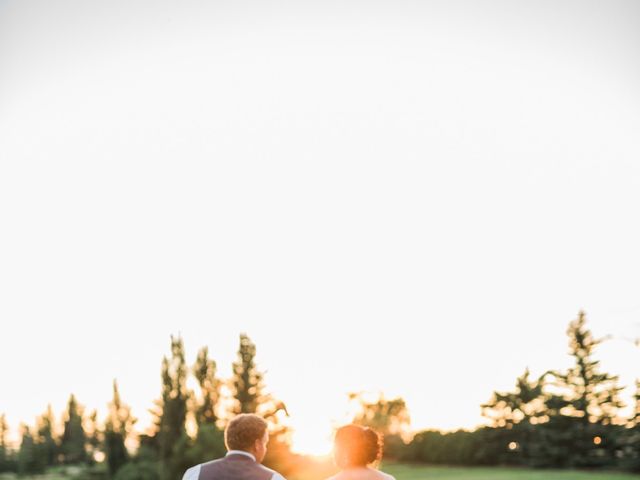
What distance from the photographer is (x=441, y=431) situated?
61344 millimetres

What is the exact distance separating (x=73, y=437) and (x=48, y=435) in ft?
19.0

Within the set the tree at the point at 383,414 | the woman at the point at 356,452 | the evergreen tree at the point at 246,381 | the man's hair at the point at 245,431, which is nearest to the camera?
the man's hair at the point at 245,431

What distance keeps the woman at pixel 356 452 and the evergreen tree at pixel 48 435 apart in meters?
130

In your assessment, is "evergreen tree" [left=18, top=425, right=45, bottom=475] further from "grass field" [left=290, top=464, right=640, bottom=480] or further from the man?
the man

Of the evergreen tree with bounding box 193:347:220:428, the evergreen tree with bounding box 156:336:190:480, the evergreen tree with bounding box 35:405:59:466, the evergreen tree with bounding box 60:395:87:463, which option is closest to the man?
the evergreen tree with bounding box 156:336:190:480

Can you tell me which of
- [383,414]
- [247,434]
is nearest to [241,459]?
[247,434]

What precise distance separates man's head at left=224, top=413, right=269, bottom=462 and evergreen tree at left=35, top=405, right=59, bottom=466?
12987 centimetres

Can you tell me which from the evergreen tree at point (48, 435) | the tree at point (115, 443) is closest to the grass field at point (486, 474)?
the tree at point (115, 443)

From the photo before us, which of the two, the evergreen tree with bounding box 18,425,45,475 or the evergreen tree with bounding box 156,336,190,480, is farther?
the evergreen tree with bounding box 18,425,45,475

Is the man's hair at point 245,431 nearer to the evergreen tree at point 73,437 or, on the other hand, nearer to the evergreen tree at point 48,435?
the evergreen tree at point 73,437

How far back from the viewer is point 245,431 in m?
5.44

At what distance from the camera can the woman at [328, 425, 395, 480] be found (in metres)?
5.55

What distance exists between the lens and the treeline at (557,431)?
49.2 metres

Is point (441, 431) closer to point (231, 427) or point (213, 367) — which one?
point (213, 367)
